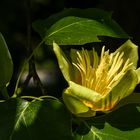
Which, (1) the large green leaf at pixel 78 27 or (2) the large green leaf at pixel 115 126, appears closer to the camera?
(2) the large green leaf at pixel 115 126

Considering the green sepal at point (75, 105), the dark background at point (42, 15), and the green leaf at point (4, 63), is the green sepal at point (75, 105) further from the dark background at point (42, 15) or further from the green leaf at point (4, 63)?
the dark background at point (42, 15)

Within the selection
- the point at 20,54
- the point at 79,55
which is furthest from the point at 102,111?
the point at 20,54

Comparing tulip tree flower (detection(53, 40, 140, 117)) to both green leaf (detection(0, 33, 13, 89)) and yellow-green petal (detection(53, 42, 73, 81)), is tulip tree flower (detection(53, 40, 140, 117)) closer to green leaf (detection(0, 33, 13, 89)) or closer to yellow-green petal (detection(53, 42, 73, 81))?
yellow-green petal (detection(53, 42, 73, 81))

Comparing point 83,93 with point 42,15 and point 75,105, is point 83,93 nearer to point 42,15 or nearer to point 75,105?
point 75,105

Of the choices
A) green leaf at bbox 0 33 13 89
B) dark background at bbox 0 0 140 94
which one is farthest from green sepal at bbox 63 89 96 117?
dark background at bbox 0 0 140 94

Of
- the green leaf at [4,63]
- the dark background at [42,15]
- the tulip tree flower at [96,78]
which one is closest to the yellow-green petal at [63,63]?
the tulip tree flower at [96,78]

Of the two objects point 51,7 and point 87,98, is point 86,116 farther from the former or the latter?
point 51,7
